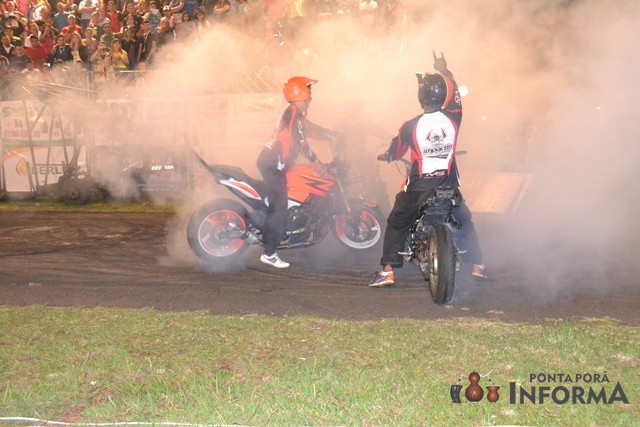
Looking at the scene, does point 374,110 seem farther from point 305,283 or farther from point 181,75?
point 305,283

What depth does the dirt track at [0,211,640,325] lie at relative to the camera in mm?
6875

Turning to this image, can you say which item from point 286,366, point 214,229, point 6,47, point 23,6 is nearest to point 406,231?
point 214,229

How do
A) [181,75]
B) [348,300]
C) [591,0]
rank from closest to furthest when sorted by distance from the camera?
[348,300] → [591,0] → [181,75]

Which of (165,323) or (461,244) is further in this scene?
(461,244)

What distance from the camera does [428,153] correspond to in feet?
23.7

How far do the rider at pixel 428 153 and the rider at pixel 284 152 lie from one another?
4.72 ft

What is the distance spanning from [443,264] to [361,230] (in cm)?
270

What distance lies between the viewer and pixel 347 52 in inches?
527

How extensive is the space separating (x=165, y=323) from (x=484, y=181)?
7323 mm

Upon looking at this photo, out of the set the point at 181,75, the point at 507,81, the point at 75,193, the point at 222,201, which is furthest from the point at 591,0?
the point at 75,193

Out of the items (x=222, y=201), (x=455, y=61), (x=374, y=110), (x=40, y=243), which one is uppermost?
(x=455, y=61)

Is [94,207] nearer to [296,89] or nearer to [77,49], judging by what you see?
[77,49]

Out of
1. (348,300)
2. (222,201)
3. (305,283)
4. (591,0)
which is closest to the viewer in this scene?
(348,300)

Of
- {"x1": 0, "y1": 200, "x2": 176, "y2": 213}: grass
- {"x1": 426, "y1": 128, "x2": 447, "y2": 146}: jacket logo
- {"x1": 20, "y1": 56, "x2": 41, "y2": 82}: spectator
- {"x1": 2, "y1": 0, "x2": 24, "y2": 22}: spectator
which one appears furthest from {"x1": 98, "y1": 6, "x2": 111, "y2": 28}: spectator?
{"x1": 426, "y1": 128, "x2": 447, "y2": 146}: jacket logo
